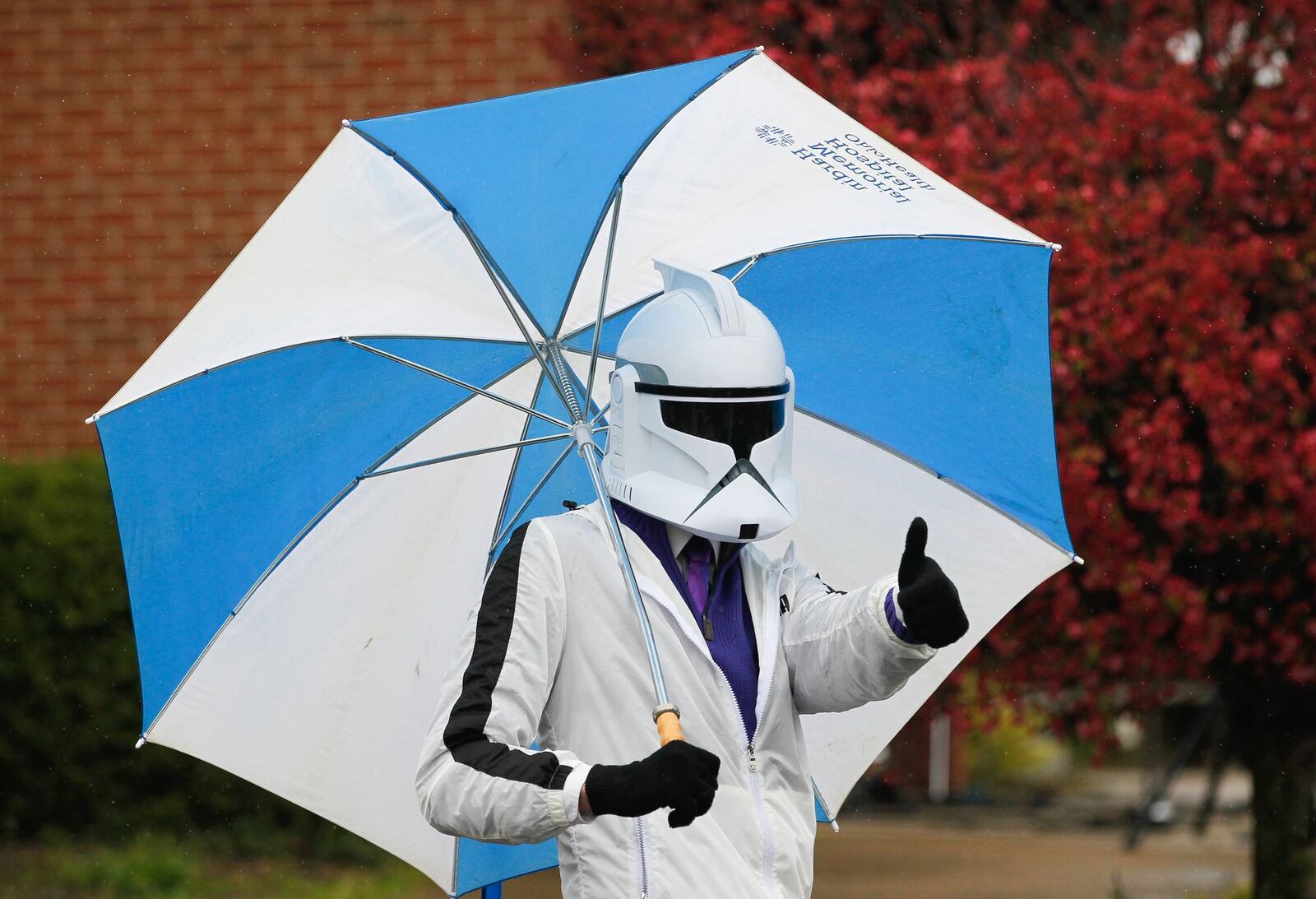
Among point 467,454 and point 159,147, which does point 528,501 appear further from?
point 159,147

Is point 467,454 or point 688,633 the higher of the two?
point 467,454

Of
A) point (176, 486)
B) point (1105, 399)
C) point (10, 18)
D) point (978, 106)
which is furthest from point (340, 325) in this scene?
point (10, 18)

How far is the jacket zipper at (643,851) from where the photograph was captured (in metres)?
2.57

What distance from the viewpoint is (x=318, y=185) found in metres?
3.10

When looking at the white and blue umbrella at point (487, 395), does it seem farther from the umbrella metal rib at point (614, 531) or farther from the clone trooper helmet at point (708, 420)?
the clone trooper helmet at point (708, 420)

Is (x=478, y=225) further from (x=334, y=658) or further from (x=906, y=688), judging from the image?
(x=906, y=688)

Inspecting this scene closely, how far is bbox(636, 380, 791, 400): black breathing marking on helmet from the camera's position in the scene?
269 cm

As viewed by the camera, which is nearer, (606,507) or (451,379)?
(606,507)

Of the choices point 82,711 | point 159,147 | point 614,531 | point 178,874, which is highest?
point 159,147

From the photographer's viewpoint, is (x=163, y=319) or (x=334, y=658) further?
(x=163, y=319)

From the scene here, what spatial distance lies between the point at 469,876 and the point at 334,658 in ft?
1.70

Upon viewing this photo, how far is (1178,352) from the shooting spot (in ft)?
17.8

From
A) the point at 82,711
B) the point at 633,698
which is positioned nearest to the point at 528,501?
the point at 633,698

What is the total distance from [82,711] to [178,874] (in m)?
0.94
